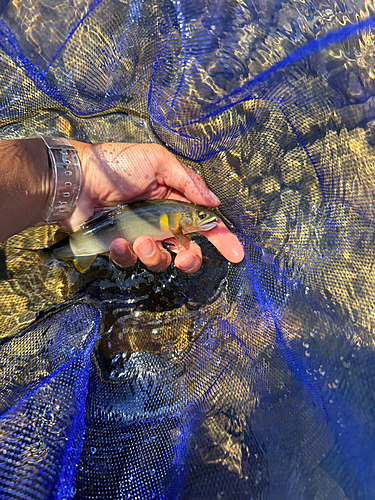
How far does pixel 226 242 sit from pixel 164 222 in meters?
0.69

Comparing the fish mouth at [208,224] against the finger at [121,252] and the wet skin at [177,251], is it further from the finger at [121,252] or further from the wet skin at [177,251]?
the finger at [121,252]

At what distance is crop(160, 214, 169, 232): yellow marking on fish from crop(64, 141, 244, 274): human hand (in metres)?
0.18

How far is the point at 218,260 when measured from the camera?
3303 millimetres

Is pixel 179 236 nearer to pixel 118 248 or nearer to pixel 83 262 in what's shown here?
pixel 118 248

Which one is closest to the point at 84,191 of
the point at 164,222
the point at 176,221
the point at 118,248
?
the point at 118,248

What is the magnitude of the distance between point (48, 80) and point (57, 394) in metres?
3.14

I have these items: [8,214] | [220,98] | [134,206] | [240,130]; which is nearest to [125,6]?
[220,98]

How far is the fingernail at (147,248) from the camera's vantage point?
282cm

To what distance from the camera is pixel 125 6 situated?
3053 millimetres

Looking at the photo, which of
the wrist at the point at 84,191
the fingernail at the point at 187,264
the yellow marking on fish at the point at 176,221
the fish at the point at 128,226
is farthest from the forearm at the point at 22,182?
the fingernail at the point at 187,264

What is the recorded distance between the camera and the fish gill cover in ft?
7.50

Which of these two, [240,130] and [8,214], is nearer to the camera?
[8,214]

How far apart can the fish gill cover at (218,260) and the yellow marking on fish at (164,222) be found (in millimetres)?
513

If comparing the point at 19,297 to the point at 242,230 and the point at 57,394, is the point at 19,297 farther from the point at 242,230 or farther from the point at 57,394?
the point at 242,230
